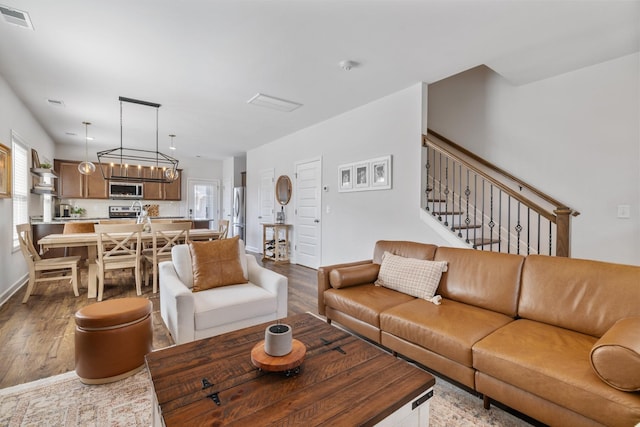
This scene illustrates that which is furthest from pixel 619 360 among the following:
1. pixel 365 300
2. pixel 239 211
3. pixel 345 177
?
pixel 239 211

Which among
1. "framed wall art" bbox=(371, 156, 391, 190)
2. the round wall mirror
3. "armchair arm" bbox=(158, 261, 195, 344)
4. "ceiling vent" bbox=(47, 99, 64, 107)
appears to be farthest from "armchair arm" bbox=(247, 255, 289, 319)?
"ceiling vent" bbox=(47, 99, 64, 107)

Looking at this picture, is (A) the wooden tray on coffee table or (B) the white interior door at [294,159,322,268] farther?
(B) the white interior door at [294,159,322,268]

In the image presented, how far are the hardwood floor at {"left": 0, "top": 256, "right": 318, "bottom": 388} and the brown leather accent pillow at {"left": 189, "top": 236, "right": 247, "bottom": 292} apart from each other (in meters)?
0.58

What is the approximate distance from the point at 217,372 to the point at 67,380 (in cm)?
147

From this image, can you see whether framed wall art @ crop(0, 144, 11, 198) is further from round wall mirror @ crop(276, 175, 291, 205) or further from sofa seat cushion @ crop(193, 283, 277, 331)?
round wall mirror @ crop(276, 175, 291, 205)

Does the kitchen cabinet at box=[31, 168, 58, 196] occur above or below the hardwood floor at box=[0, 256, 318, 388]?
above

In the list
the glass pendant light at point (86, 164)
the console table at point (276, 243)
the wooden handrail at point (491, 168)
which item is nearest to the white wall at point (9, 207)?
the glass pendant light at point (86, 164)

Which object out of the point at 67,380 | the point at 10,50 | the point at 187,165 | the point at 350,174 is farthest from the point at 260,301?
the point at 187,165

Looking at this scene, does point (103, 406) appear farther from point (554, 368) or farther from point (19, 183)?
point (19, 183)

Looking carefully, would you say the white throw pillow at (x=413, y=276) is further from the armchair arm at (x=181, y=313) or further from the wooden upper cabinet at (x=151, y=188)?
the wooden upper cabinet at (x=151, y=188)

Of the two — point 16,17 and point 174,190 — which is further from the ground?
point 16,17

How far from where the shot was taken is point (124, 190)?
7.78m

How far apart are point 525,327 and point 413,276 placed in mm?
863

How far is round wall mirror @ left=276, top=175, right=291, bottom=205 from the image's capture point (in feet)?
20.4
